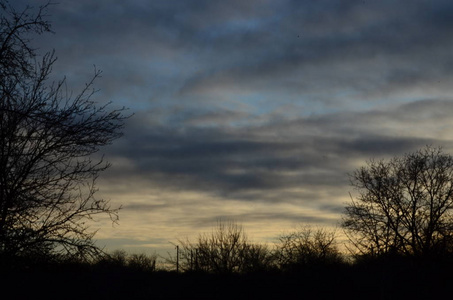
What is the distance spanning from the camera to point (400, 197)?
43625 mm

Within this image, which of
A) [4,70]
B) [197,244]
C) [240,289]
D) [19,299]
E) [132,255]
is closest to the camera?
[4,70]

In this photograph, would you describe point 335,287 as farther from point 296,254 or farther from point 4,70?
point 4,70

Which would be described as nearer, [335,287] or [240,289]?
[335,287]

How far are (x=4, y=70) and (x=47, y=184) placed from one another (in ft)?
10.5

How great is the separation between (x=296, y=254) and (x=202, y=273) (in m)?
9.80

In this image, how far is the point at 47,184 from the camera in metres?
11.2

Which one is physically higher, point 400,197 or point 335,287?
point 400,197

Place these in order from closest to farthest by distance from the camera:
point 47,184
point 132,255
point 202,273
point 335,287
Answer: point 47,184, point 335,287, point 202,273, point 132,255

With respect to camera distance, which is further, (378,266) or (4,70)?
(378,266)

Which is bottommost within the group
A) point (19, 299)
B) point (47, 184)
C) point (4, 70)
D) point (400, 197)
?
point (19, 299)

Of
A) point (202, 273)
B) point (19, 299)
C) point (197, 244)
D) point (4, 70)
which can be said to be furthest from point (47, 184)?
point (197, 244)

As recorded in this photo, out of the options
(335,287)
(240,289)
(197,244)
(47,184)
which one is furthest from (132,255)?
(47,184)

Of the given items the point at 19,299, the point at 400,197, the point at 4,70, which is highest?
the point at 400,197

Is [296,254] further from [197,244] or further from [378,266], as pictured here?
[378,266]
